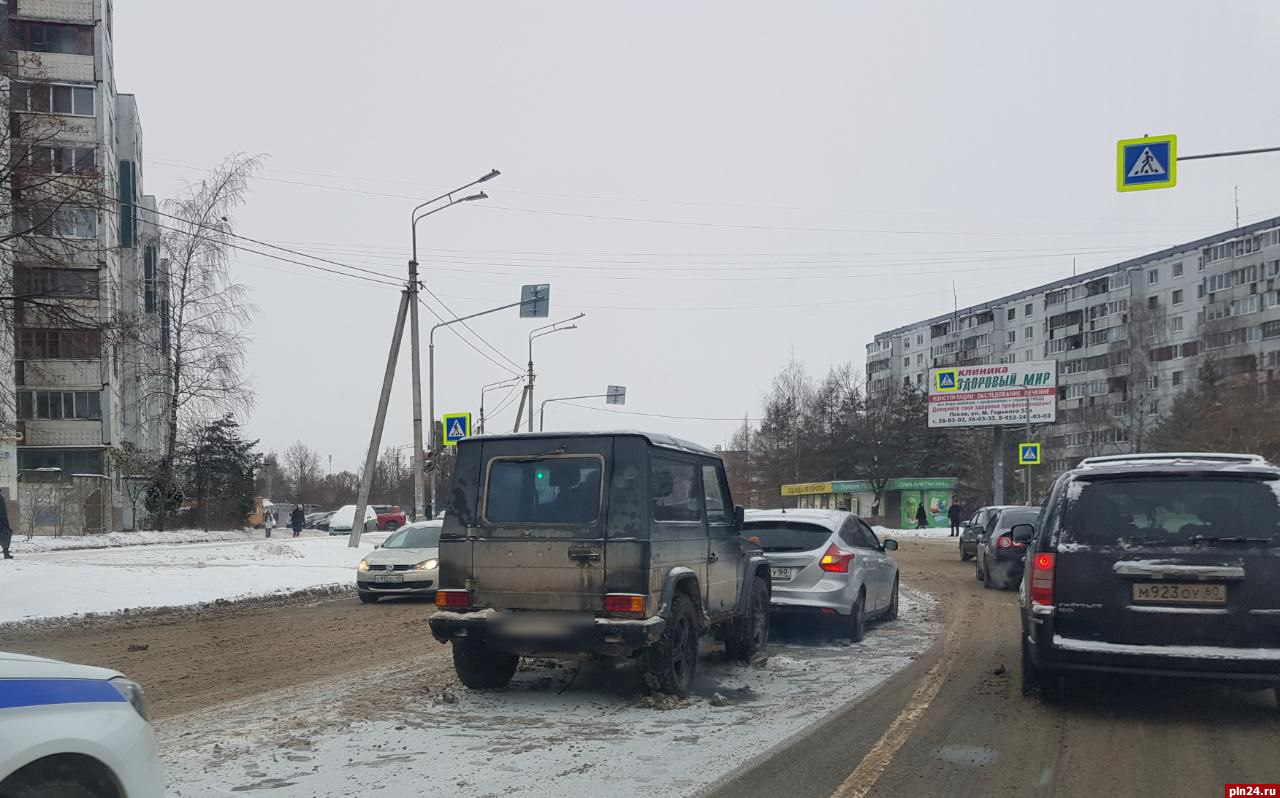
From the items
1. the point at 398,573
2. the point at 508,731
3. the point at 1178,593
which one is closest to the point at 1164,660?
the point at 1178,593

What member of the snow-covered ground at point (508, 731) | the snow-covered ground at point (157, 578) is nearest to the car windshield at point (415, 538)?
the snow-covered ground at point (157, 578)

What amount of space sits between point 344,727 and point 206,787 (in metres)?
1.60

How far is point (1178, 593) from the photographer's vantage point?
22.6 ft

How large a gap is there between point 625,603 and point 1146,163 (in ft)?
38.2

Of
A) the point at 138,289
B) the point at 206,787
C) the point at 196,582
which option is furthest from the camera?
the point at 138,289

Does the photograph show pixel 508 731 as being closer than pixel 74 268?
Yes

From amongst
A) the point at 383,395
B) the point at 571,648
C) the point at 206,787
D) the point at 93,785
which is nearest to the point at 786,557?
the point at 571,648

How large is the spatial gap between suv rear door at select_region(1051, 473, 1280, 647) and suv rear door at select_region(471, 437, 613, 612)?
10.6ft

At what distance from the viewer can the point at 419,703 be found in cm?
813

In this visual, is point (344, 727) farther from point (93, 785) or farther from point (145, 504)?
point (145, 504)

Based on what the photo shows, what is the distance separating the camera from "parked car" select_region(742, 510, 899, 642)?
37.1 ft

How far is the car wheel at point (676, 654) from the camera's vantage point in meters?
7.99

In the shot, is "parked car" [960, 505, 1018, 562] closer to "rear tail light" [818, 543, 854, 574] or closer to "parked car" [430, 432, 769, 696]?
"rear tail light" [818, 543, 854, 574]

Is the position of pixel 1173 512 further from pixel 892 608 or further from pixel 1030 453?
pixel 1030 453
